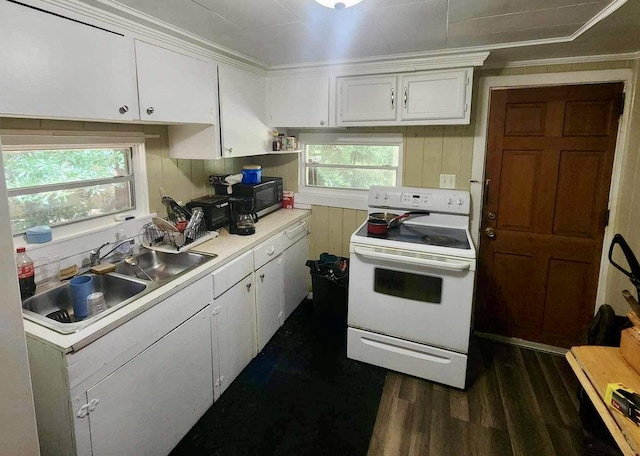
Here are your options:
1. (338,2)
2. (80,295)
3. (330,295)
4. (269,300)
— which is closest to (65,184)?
(80,295)

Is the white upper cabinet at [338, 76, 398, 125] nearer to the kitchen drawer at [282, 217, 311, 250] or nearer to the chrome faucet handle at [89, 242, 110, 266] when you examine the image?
the kitchen drawer at [282, 217, 311, 250]

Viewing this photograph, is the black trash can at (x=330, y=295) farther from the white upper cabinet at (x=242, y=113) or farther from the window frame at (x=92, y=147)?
the window frame at (x=92, y=147)

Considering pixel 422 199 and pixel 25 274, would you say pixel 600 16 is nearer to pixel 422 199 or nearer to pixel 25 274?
pixel 422 199

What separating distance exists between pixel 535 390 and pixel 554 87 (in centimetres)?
196

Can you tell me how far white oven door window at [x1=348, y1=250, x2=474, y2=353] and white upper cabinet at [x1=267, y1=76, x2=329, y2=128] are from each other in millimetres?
1145

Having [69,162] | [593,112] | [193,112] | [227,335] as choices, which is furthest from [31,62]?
[593,112]

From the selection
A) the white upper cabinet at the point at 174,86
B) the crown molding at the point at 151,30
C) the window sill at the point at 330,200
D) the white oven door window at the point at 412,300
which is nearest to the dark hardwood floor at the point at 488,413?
the white oven door window at the point at 412,300

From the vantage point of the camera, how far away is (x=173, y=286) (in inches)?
66.1

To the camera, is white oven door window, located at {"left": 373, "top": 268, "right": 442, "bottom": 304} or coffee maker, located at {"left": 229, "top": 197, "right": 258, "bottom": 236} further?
coffee maker, located at {"left": 229, "top": 197, "right": 258, "bottom": 236}

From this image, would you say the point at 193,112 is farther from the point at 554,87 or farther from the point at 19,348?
the point at 554,87

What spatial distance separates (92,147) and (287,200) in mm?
1652

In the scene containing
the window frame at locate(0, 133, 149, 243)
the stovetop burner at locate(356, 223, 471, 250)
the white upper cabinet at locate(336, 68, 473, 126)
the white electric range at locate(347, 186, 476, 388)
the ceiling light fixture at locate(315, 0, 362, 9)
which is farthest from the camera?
the white upper cabinet at locate(336, 68, 473, 126)

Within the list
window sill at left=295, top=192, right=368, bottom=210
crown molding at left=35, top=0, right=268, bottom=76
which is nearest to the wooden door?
window sill at left=295, top=192, right=368, bottom=210

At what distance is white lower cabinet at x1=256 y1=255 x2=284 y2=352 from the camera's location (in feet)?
8.20
